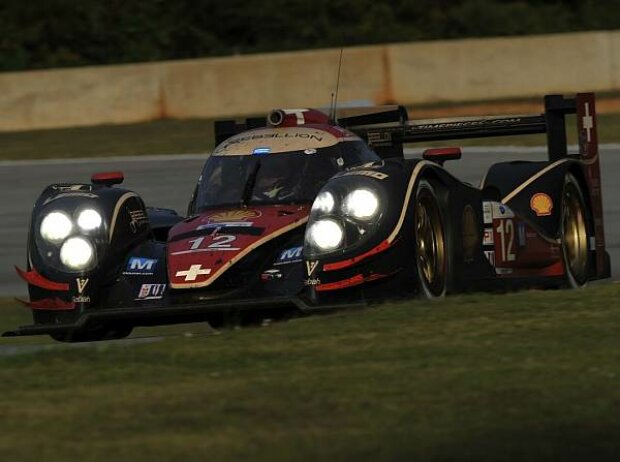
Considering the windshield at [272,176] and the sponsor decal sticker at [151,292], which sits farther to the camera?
the windshield at [272,176]

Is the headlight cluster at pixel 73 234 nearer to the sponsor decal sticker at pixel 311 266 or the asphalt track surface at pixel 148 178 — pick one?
the sponsor decal sticker at pixel 311 266

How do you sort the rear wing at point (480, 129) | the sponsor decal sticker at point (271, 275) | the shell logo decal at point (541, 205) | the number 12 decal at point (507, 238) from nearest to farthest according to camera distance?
the sponsor decal sticker at point (271, 275)
the number 12 decal at point (507, 238)
the shell logo decal at point (541, 205)
the rear wing at point (480, 129)

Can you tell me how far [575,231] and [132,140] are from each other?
12436mm

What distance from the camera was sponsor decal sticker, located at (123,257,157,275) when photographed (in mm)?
8820

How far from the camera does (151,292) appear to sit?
8.62 m

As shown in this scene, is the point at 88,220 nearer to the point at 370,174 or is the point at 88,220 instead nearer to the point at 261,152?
the point at 261,152

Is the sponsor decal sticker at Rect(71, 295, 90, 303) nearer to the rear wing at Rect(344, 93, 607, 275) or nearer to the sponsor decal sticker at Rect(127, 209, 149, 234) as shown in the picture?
the sponsor decal sticker at Rect(127, 209, 149, 234)

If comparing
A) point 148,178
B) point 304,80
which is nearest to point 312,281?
point 148,178

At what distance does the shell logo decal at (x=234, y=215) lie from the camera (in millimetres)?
8898

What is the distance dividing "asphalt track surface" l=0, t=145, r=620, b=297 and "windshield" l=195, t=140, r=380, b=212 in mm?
3617

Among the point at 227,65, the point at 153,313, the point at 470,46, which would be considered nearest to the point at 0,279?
the point at 153,313

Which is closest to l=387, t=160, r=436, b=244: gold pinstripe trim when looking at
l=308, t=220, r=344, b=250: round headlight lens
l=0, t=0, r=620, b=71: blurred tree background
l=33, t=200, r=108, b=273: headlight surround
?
l=308, t=220, r=344, b=250: round headlight lens

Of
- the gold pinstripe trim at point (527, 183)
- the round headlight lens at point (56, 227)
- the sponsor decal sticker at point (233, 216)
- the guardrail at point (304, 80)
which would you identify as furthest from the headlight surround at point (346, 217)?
the guardrail at point (304, 80)

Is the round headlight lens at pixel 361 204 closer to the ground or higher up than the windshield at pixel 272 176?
closer to the ground
